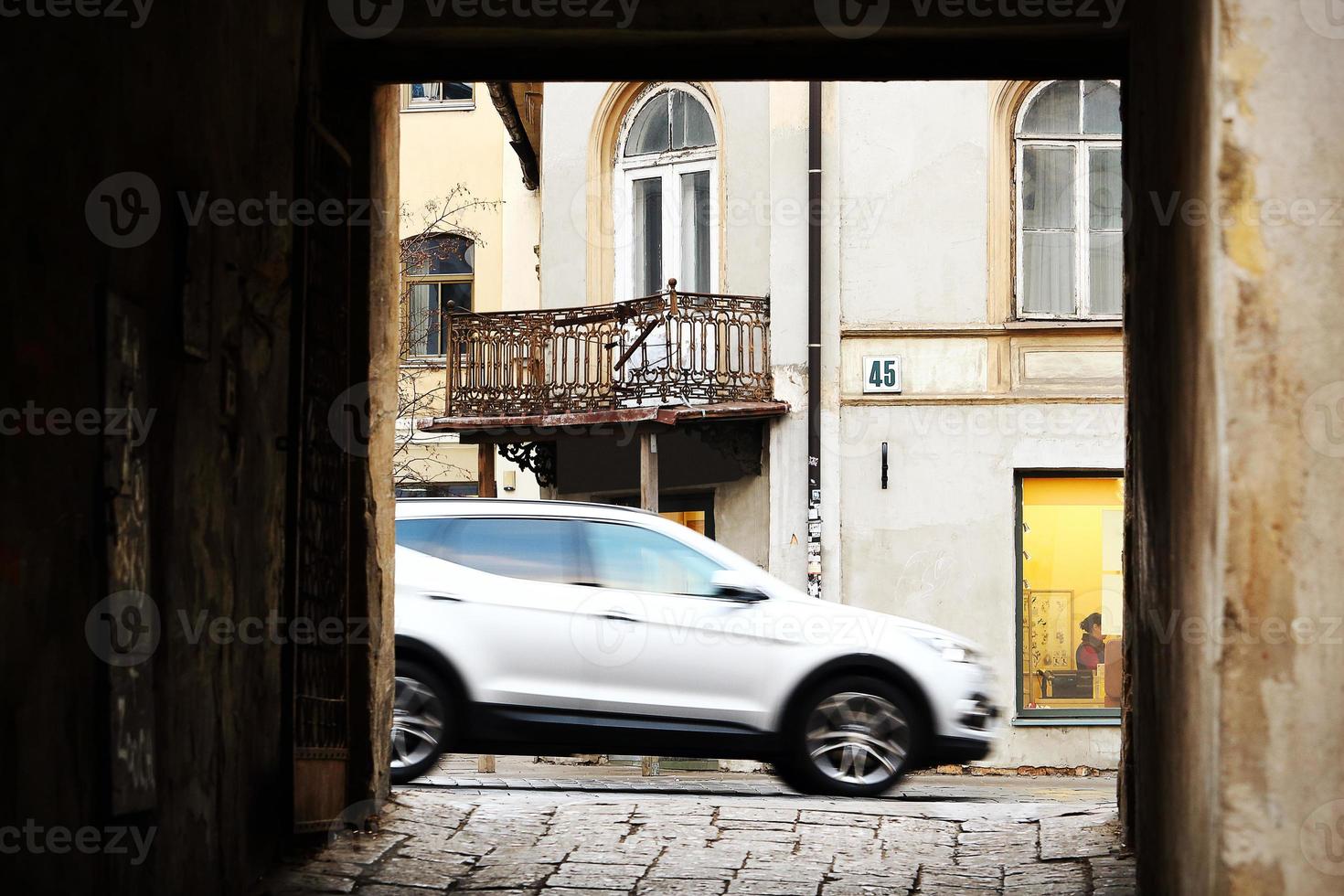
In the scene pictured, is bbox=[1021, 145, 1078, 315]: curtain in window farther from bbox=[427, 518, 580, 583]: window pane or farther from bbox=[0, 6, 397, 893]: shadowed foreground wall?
bbox=[0, 6, 397, 893]: shadowed foreground wall

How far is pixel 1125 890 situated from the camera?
720 cm

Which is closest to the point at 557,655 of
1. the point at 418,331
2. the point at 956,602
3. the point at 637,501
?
the point at 956,602

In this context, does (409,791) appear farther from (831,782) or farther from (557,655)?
(831,782)

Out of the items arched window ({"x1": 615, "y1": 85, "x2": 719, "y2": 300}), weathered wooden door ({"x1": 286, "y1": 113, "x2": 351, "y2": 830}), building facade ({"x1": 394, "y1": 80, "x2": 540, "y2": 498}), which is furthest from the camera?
building facade ({"x1": 394, "y1": 80, "x2": 540, "y2": 498})

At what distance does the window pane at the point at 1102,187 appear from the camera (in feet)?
59.9

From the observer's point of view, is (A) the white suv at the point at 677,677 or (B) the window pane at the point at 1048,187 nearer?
(A) the white suv at the point at 677,677

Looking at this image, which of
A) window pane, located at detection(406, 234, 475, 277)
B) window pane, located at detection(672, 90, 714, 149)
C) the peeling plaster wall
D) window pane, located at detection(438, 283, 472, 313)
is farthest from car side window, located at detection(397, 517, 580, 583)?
window pane, located at detection(438, 283, 472, 313)

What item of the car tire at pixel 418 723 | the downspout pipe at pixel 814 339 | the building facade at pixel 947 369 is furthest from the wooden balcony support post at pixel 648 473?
the car tire at pixel 418 723

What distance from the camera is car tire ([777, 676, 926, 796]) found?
1059 centimetres

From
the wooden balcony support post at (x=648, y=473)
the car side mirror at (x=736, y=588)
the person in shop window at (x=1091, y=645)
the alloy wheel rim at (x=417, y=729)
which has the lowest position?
the person in shop window at (x=1091, y=645)

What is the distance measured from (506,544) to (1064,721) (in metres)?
8.35

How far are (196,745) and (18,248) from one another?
7.47 feet

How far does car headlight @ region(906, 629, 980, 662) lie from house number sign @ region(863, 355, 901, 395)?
7.39 meters

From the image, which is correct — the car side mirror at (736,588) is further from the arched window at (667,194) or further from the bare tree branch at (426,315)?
the bare tree branch at (426,315)
